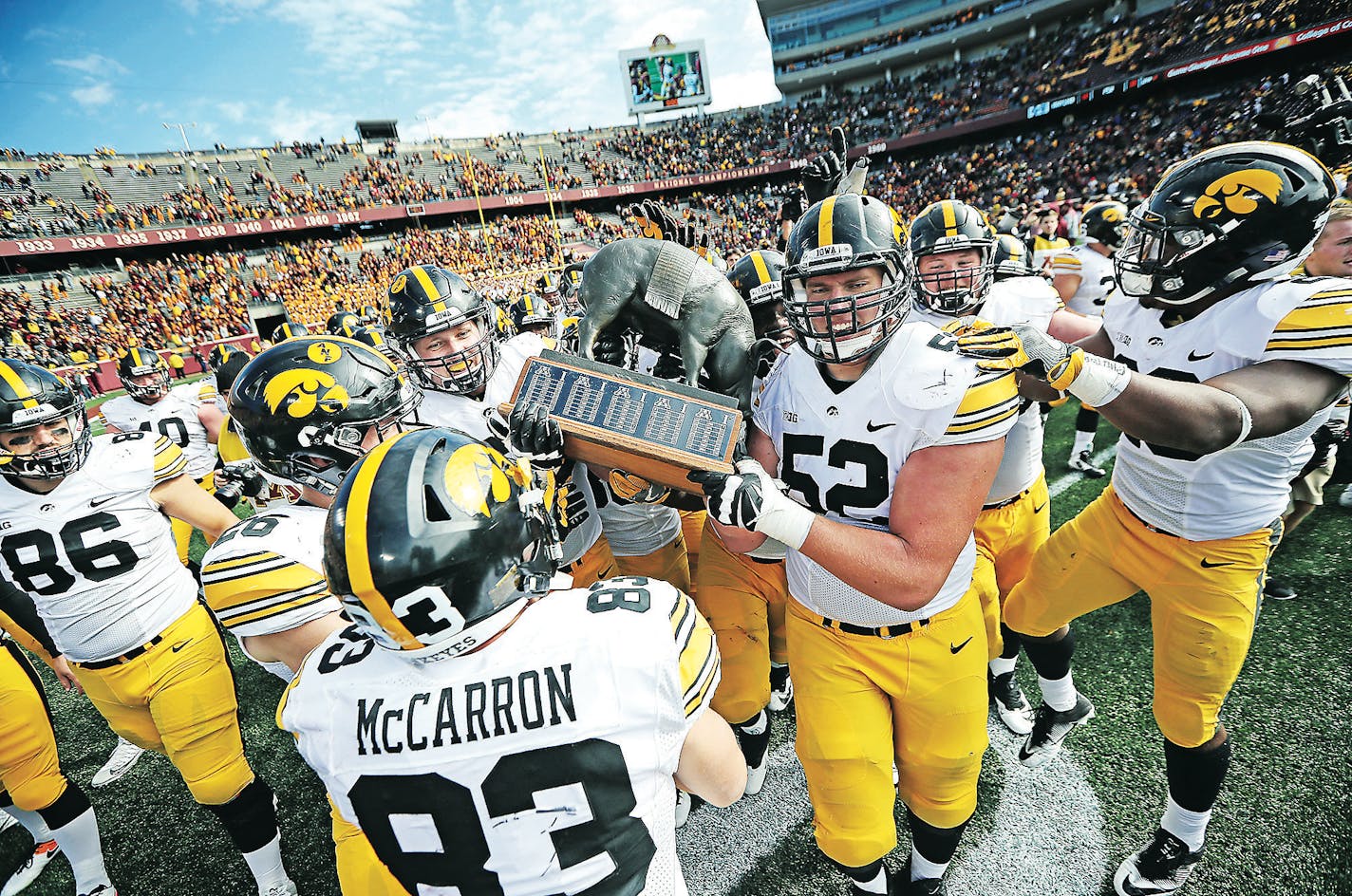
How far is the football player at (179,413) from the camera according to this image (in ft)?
19.1

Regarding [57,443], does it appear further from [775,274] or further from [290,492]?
[775,274]

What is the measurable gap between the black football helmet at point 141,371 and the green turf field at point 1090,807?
138 inches

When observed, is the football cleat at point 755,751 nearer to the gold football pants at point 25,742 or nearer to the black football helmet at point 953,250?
the black football helmet at point 953,250

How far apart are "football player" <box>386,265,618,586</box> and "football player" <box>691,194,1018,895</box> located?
0.97 meters

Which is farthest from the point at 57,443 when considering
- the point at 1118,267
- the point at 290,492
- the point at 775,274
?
the point at 1118,267

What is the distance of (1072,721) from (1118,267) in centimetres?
220

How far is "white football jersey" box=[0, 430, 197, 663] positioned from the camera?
2766 millimetres

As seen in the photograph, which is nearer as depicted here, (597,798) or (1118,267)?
(597,798)

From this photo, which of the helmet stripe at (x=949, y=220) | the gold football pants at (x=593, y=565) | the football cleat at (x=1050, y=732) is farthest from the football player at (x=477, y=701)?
the helmet stripe at (x=949, y=220)

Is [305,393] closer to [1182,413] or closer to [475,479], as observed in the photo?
[475,479]

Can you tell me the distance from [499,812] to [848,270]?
1.79 m

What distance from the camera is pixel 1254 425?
1903mm

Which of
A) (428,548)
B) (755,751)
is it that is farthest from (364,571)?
(755,751)

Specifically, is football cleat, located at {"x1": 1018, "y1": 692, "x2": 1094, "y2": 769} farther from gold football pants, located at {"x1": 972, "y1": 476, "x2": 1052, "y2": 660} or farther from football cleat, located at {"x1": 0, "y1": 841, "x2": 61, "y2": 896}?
football cleat, located at {"x1": 0, "y1": 841, "x2": 61, "y2": 896}
